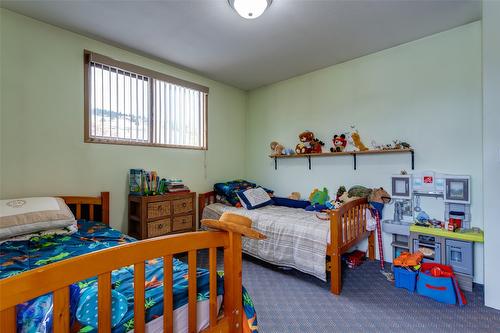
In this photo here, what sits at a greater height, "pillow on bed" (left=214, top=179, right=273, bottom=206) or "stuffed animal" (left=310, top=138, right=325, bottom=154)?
"stuffed animal" (left=310, top=138, right=325, bottom=154)

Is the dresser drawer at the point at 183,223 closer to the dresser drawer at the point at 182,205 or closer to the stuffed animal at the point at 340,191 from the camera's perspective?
the dresser drawer at the point at 182,205

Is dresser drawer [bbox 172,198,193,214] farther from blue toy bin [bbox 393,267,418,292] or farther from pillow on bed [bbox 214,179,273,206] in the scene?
blue toy bin [bbox 393,267,418,292]

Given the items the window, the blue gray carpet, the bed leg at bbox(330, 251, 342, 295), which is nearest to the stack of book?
the window

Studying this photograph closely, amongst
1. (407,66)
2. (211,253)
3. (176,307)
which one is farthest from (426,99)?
(176,307)

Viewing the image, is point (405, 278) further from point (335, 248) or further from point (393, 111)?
point (393, 111)

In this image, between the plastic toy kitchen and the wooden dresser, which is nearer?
the plastic toy kitchen

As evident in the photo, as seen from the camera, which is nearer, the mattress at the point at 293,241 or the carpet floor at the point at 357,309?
the carpet floor at the point at 357,309

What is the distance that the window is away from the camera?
100 inches

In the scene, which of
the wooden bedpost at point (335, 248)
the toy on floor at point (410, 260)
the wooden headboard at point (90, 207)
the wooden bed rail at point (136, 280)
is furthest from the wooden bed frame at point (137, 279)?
the wooden headboard at point (90, 207)

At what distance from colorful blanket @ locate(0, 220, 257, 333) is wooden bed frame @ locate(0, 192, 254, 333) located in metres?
0.06

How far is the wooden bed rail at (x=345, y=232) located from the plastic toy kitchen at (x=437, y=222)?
25cm

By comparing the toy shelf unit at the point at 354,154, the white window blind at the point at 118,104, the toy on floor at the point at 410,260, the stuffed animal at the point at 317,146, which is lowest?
the toy on floor at the point at 410,260

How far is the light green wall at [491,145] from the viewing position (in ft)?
6.13

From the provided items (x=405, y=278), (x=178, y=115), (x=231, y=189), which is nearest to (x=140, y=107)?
(x=178, y=115)
